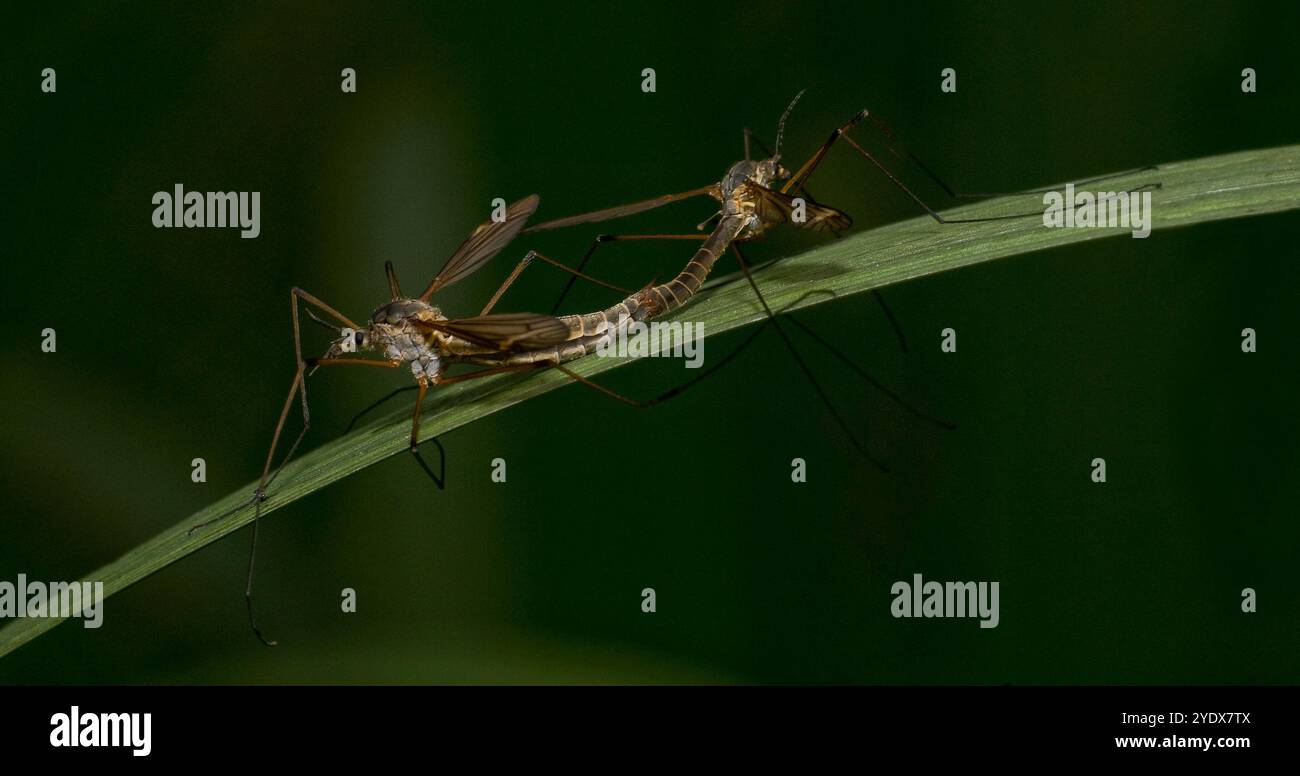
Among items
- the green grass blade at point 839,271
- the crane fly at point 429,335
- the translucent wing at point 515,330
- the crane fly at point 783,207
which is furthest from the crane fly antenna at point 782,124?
the translucent wing at point 515,330

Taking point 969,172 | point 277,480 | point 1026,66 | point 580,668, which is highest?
point 1026,66

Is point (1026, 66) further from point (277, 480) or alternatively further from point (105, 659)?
point (105, 659)

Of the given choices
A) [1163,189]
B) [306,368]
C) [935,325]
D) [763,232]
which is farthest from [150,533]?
[1163,189]

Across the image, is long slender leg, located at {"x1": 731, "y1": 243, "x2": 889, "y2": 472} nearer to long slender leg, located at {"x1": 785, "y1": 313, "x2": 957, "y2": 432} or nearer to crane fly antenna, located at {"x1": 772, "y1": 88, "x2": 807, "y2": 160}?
long slender leg, located at {"x1": 785, "y1": 313, "x2": 957, "y2": 432}

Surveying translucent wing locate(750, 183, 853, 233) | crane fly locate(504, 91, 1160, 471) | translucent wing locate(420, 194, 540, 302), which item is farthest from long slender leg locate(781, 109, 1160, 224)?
translucent wing locate(420, 194, 540, 302)

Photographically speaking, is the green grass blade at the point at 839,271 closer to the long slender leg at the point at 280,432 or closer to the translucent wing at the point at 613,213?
the long slender leg at the point at 280,432

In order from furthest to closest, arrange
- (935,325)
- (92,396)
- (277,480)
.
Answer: (92,396)
(935,325)
(277,480)

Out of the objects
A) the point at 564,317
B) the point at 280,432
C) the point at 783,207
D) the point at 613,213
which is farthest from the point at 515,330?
the point at 280,432

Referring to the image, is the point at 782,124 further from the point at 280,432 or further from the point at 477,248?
the point at 280,432
